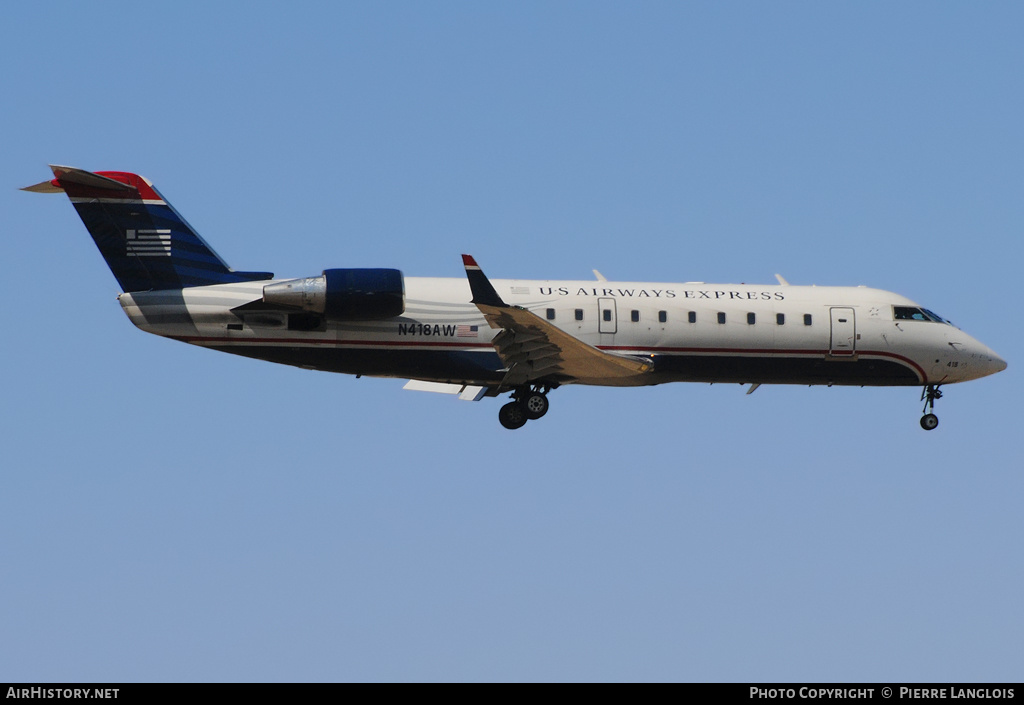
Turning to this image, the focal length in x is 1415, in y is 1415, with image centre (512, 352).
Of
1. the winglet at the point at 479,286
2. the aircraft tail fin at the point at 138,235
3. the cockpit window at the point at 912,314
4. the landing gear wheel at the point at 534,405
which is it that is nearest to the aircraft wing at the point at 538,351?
the winglet at the point at 479,286

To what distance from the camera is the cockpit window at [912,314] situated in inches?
1267

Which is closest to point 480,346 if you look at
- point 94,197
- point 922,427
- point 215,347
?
point 215,347

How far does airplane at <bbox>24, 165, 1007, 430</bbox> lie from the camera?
28672 mm

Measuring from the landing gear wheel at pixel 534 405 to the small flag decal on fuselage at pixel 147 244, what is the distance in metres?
8.06

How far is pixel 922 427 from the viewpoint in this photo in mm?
32562

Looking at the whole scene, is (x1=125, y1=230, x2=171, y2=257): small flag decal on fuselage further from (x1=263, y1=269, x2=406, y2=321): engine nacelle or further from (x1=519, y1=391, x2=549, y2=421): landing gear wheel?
(x1=519, y1=391, x2=549, y2=421): landing gear wheel

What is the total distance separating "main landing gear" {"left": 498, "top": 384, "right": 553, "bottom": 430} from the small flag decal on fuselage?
7.80m

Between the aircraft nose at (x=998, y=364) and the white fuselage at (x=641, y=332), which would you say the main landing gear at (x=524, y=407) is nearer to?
the white fuselage at (x=641, y=332)

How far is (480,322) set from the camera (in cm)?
2953

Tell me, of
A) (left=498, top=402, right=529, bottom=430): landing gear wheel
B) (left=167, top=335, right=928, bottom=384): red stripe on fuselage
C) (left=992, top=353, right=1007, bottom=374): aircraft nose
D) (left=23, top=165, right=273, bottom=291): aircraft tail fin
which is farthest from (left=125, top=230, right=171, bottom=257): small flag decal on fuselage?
(left=992, top=353, right=1007, bottom=374): aircraft nose

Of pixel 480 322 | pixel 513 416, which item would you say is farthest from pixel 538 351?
pixel 513 416

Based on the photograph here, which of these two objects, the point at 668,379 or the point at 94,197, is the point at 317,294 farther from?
the point at 668,379

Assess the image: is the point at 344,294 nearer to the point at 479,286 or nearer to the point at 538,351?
the point at 479,286

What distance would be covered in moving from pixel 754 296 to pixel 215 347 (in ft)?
38.5
